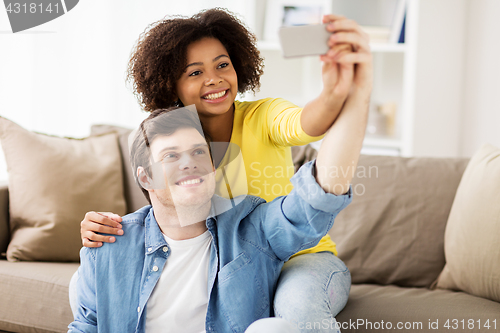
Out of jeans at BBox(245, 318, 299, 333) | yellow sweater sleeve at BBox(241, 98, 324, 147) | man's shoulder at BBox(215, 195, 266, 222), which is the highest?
yellow sweater sleeve at BBox(241, 98, 324, 147)

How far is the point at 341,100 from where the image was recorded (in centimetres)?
65

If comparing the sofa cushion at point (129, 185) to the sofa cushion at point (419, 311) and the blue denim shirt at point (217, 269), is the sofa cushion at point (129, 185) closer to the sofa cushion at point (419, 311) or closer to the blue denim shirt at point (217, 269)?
the blue denim shirt at point (217, 269)

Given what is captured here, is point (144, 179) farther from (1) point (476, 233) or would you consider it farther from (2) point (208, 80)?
(1) point (476, 233)

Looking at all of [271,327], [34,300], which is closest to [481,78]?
[271,327]

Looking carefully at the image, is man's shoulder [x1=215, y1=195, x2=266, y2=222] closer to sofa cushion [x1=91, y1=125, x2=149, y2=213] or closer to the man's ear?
the man's ear

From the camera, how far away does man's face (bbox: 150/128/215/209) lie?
0.88 m

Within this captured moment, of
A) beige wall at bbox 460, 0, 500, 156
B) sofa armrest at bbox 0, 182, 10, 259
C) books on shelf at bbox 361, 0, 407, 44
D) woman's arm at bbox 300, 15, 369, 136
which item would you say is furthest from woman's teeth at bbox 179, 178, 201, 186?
books on shelf at bbox 361, 0, 407, 44

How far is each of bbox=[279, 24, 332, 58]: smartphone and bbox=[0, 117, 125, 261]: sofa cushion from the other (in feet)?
3.69

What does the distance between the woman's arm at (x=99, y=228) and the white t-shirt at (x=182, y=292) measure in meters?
0.13

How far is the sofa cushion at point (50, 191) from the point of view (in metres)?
1.46

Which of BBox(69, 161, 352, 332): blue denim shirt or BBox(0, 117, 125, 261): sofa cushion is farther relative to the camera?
BBox(0, 117, 125, 261): sofa cushion

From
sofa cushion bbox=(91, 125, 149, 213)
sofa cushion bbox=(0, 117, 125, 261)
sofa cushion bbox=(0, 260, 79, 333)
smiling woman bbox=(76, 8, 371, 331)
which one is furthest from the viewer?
sofa cushion bbox=(91, 125, 149, 213)

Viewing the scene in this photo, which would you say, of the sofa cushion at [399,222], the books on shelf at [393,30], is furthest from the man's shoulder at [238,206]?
the books on shelf at [393,30]

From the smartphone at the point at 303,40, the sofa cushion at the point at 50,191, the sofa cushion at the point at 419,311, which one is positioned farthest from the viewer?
the sofa cushion at the point at 50,191
